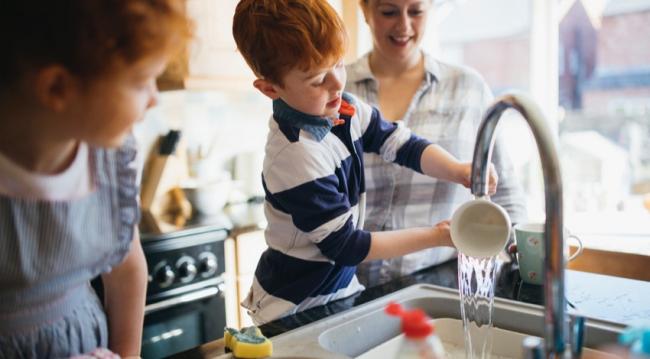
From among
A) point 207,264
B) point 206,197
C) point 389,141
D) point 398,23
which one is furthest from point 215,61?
point 389,141

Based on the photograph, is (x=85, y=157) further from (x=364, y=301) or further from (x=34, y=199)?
(x=364, y=301)

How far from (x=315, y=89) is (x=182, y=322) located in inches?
57.8

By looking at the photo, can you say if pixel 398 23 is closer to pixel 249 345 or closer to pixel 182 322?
pixel 249 345

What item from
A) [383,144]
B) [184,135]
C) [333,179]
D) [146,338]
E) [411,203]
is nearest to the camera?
[333,179]

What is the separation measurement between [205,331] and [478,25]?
1.99 metres

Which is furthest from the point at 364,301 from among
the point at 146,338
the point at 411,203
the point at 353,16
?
the point at 353,16

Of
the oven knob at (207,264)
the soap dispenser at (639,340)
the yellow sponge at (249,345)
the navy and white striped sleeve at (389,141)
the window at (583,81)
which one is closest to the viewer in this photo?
the soap dispenser at (639,340)

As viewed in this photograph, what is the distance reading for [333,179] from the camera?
3.28 ft

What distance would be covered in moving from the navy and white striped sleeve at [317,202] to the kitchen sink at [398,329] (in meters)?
0.11

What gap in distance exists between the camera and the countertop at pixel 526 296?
90 cm

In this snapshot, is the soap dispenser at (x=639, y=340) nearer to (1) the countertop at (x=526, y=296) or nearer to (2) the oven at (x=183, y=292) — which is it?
(1) the countertop at (x=526, y=296)

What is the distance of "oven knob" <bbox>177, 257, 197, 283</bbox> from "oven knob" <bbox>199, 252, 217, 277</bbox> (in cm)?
5

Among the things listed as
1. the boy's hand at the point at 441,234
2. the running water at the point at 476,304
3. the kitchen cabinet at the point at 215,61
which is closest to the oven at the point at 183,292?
the kitchen cabinet at the point at 215,61

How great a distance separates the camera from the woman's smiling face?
1400 mm
